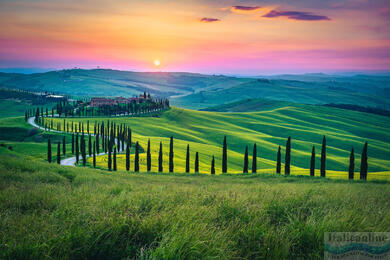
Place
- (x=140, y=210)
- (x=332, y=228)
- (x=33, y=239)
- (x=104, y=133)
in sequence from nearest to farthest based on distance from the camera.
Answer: (x=33, y=239) → (x=332, y=228) → (x=140, y=210) → (x=104, y=133)

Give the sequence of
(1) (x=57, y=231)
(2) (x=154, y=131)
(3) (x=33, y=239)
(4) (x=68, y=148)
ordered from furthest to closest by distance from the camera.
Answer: (2) (x=154, y=131) → (4) (x=68, y=148) → (1) (x=57, y=231) → (3) (x=33, y=239)

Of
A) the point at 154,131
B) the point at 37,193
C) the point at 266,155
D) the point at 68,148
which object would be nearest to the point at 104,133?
the point at 68,148

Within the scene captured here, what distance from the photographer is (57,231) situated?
555cm

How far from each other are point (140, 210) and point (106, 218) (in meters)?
1.30

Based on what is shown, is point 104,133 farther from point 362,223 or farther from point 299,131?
point 299,131

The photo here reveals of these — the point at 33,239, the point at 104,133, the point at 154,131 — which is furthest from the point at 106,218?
the point at 154,131

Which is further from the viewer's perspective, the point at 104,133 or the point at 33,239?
the point at 104,133

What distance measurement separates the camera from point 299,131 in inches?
7726

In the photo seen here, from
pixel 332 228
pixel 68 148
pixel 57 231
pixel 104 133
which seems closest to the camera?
pixel 57 231

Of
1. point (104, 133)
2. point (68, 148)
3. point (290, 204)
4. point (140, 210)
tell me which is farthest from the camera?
point (104, 133)

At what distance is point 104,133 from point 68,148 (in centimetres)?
2151

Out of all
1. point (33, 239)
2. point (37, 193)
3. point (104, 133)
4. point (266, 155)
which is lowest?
point (266, 155)

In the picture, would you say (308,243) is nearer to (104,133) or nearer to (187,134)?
(104,133)

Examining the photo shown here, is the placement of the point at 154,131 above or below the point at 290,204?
below
